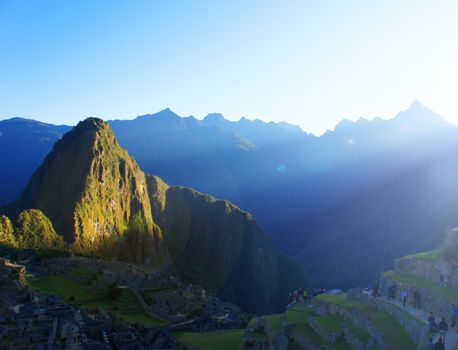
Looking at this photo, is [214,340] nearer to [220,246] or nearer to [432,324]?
[432,324]

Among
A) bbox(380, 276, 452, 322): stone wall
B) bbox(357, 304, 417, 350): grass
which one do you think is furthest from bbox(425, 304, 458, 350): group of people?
bbox(357, 304, 417, 350): grass

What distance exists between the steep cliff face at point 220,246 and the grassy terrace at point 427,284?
392ft

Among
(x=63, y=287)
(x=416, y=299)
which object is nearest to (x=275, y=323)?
(x=416, y=299)

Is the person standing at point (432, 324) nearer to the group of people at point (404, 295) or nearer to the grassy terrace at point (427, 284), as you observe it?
the grassy terrace at point (427, 284)

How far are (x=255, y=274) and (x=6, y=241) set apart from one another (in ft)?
301

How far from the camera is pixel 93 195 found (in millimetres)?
120000

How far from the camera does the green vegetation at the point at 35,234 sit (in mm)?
82188

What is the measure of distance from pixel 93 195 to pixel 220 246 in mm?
56491

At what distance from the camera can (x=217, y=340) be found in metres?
33.9

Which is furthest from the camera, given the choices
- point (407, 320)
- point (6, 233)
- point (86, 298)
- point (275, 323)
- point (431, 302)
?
point (6, 233)

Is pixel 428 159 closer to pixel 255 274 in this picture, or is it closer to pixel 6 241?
pixel 255 274

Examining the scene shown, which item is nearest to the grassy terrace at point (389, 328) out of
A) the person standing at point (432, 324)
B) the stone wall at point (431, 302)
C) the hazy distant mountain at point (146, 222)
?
the person standing at point (432, 324)

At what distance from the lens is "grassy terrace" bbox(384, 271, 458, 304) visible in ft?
61.9

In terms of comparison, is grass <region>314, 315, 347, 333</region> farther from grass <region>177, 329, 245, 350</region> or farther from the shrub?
Result: grass <region>177, 329, 245, 350</region>
